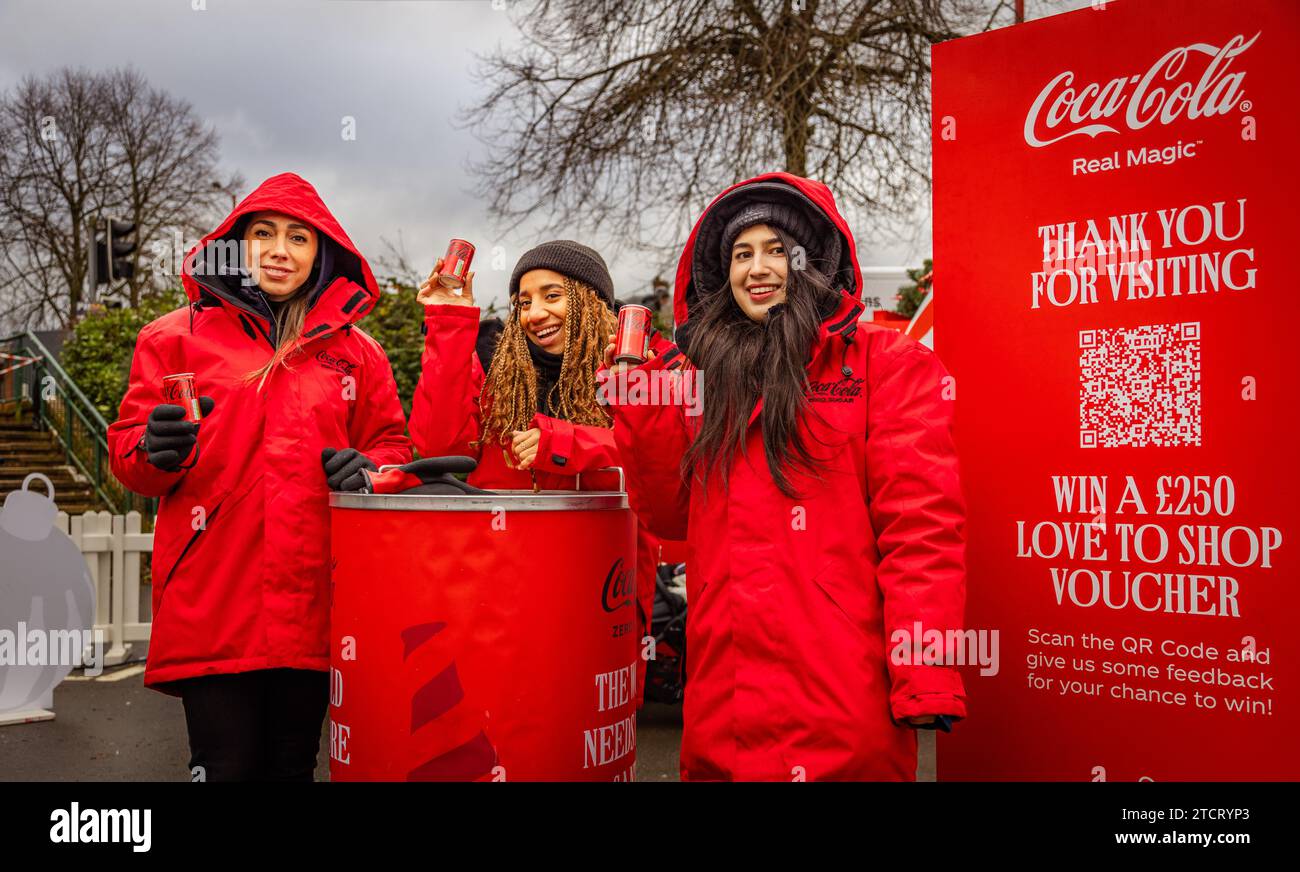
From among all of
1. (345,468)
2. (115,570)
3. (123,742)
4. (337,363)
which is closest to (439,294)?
(337,363)

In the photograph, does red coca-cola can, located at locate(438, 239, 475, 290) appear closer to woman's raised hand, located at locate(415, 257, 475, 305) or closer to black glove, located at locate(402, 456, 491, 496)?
woman's raised hand, located at locate(415, 257, 475, 305)

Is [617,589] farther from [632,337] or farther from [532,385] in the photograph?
[532,385]

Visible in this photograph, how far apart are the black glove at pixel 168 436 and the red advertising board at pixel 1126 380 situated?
2.26 m

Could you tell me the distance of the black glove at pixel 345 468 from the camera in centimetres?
268

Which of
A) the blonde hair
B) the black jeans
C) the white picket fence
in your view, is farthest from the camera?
the white picket fence

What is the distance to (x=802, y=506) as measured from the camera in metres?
2.48

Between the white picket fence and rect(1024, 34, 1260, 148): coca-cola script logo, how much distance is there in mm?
6817

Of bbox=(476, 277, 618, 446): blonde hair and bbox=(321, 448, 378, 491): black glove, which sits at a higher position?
bbox=(476, 277, 618, 446): blonde hair

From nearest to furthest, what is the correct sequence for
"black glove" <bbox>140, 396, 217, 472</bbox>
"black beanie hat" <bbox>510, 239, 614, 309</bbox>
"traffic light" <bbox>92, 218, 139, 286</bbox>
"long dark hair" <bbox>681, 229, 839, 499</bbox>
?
"long dark hair" <bbox>681, 229, 839, 499</bbox> < "black glove" <bbox>140, 396, 217, 472</bbox> < "black beanie hat" <bbox>510, 239, 614, 309</bbox> < "traffic light" <bbox>92, 218, 139, 286</bbox>

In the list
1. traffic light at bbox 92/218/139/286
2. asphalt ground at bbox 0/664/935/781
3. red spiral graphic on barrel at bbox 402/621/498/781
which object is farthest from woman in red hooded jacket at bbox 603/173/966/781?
traffic light at bbox 92/218/139/286

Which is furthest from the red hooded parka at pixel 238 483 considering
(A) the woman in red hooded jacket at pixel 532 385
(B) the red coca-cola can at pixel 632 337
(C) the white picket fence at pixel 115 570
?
(C) the white picket fence at pixel 115 570

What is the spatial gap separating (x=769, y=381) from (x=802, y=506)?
34 centimetres

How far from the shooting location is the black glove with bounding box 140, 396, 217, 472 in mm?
2646
